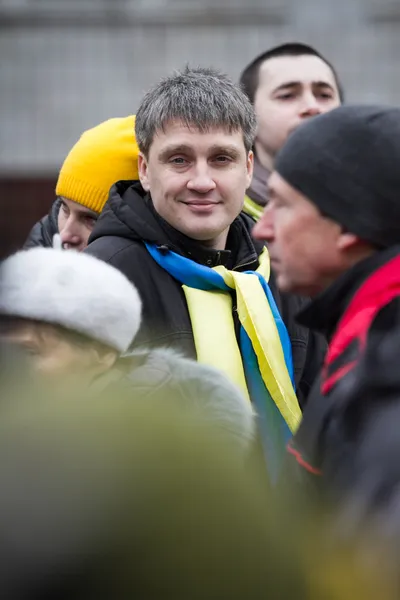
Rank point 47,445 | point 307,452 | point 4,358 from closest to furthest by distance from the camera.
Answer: point 47,445, point 4,358, point 307,452

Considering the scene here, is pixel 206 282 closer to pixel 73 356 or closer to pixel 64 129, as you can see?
pixel 73 356

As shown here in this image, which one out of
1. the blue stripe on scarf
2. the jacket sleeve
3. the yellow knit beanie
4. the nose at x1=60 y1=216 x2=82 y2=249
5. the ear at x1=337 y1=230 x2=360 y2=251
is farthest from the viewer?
the nose at x1=60 y1=216 x2=82 y2=249

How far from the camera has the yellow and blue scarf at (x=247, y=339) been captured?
9.13 ft

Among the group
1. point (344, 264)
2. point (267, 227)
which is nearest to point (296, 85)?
point (267, 227)

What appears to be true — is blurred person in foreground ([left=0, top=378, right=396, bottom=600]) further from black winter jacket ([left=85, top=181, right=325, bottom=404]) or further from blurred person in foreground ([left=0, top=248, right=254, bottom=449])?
black winter jacket ([left=85, top=181, right=325, bottom=404])

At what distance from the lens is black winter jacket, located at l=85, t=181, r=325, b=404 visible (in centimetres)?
282

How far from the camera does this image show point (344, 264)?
7.05 feet

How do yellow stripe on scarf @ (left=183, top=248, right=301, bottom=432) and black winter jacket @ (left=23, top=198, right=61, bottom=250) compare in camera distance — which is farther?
black winter jacket @ (left=23, top=198, right=61, bottom=250)

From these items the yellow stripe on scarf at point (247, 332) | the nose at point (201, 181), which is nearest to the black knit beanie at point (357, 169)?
the yellow stripe on scarf at point (247, 332)

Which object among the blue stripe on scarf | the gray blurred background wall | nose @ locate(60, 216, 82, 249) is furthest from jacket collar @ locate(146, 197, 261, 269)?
the gray blurred background wall

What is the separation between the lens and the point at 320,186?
6.90ft

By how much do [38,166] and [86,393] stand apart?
952cm

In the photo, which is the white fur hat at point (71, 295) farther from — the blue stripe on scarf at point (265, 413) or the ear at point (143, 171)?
the ear at point (143, 171)

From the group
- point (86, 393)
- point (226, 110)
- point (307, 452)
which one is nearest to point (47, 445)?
point (86, 393)
